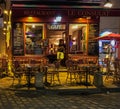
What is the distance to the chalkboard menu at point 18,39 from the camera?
18922 millimetres

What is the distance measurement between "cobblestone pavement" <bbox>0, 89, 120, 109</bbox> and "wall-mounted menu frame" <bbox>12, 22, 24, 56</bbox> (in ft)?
18.4

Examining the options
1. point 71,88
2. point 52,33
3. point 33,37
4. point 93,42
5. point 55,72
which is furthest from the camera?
point 93,42

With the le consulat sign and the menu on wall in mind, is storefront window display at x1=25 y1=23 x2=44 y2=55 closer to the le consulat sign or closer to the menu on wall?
the le consulat sign

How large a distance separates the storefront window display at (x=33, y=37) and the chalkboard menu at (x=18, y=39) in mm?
297

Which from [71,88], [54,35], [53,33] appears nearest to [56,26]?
[53,33]

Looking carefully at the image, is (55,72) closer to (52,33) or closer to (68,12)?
(68,12)

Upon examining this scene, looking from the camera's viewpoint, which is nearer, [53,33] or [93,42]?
[53,33]

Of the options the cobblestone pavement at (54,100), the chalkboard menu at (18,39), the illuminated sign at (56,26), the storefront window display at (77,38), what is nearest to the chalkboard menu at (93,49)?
the storefront window display at (77,38)

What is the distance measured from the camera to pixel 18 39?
19.0 metres

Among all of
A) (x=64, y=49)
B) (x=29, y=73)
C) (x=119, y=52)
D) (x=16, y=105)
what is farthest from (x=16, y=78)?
(x=119, y=52)

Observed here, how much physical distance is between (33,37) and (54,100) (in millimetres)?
7892

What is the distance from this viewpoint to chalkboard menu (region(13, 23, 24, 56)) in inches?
745

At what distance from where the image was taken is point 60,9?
707 inches

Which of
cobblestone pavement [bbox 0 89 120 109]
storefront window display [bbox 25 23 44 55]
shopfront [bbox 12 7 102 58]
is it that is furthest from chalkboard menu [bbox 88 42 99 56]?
cobblestone pavement [bbox 0 89 120 109]
